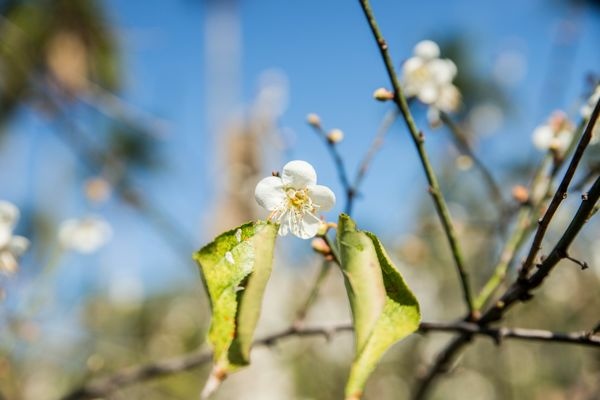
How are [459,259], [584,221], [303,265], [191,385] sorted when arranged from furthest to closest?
[303,265]
[191,385]
[459,259]
[584,221]

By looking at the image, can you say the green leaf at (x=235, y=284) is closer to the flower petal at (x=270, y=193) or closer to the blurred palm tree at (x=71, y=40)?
the flower petal at (x=270, y=193)

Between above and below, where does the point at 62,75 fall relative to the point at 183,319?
above

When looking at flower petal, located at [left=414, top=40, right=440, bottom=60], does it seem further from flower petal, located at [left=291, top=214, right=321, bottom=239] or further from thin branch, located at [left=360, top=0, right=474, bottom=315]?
flower petal, located at [left=291, top=214, right=321, bottom=239]

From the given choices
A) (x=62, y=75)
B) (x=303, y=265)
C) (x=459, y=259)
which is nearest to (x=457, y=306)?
(x=303, y=265)

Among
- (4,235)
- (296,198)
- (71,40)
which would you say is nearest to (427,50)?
(296,198)

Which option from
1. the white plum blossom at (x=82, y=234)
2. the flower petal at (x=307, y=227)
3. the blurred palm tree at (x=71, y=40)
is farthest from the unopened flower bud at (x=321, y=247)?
the blurred palm tree at (x=71, y=40)

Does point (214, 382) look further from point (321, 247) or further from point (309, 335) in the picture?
point (309, 335)

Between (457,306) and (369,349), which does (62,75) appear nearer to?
(457,306)
